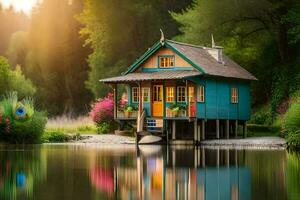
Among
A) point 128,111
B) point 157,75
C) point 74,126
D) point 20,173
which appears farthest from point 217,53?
point 20,173

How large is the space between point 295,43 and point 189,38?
281 inches

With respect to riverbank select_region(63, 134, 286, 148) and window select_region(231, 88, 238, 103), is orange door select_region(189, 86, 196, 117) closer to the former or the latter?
riverbank select_region(63, 134, 286, 148)

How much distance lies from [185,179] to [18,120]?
22249 millimetres

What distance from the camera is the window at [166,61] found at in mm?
46469

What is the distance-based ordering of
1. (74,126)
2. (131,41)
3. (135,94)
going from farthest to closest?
(131,41) → (74,126) → (135,94)

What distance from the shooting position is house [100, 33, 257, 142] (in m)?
44.6

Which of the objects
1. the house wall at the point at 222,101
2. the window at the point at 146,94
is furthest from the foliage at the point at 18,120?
the house wall at the point at 222,101

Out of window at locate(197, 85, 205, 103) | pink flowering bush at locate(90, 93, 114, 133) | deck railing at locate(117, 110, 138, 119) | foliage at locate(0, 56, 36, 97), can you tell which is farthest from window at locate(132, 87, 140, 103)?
foliage at locate(0, 56, 36, 97)

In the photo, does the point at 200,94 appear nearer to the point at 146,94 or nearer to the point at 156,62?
the point at 146,94

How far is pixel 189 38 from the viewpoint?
56.6 m

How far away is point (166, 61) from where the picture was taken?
46750 millimetres

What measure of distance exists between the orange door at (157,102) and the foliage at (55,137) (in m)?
5.65

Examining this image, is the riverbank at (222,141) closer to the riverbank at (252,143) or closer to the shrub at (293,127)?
the riverbank at (252,143)

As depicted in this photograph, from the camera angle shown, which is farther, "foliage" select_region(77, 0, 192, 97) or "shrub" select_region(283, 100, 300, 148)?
"foliage" select_region(77, 0, 192, 97)
